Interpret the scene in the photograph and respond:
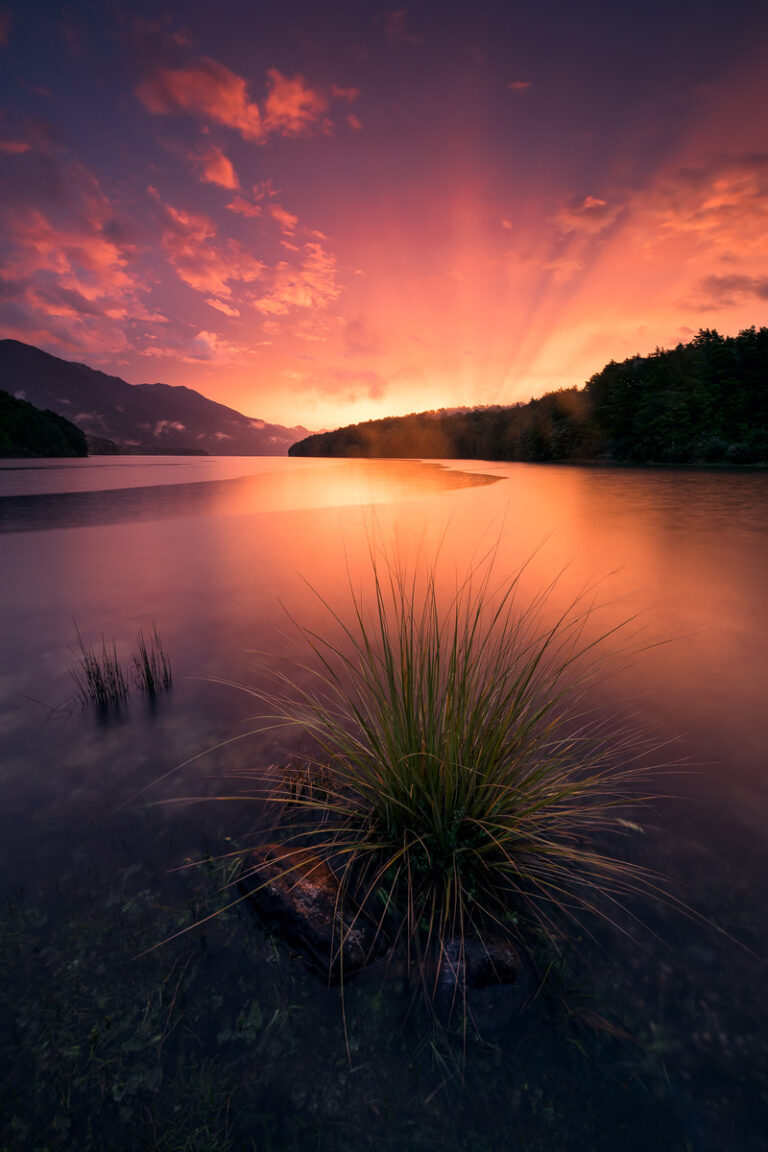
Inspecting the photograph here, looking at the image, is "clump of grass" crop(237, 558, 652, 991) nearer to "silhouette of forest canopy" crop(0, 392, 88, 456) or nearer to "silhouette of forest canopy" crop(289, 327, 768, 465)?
"silhouette of forest canopy" crop(289, 327, 768, 465)

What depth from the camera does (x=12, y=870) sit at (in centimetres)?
268

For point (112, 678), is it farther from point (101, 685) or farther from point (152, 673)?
point (152, 673)

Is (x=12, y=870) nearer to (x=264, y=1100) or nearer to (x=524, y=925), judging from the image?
(x=264, y=1100)

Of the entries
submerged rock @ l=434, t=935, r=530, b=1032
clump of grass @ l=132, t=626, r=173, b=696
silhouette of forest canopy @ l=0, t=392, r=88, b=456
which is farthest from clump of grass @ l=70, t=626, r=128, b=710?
silhouette of forest canopy @ l=0, t=392, r=88, b=456

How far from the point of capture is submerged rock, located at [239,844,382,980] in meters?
2.09

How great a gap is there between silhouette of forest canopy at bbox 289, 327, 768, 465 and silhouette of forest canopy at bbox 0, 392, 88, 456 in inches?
3353

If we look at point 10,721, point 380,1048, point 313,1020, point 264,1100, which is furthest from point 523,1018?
point 10,721

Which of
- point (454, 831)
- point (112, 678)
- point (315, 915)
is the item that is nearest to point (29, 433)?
point (112, 678)

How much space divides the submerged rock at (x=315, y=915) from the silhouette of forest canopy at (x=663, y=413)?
5666 centimetres

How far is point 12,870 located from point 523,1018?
9.84ft

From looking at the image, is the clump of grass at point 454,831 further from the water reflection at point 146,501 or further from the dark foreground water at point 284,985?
the water reflection at point 146,501

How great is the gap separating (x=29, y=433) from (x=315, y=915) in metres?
102

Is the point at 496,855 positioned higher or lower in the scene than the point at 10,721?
higher

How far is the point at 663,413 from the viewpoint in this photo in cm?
5162
